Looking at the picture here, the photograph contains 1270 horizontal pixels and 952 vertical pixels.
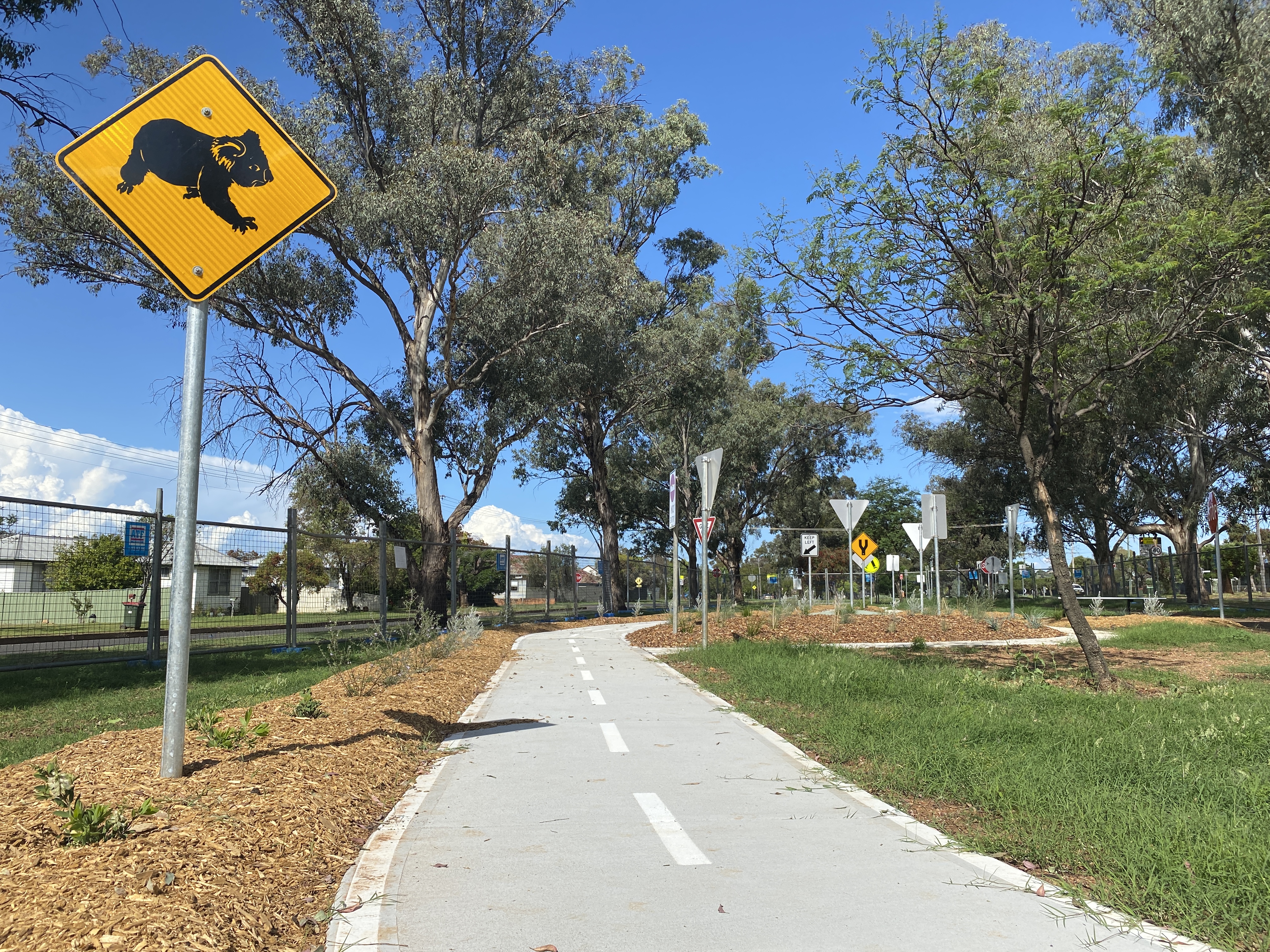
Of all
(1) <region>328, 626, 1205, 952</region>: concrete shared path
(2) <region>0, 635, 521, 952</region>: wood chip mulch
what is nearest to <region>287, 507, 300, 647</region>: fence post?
(2) <region>0, 635, 521, 952</region>: wood chip mulch

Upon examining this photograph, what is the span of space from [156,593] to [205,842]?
30.7ft

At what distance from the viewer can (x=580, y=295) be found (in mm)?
22828

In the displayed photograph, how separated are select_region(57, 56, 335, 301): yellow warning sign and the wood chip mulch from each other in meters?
2.74

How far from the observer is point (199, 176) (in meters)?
5.01

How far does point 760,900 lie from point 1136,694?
7.52 m

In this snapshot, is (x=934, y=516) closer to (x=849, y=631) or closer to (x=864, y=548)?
(x=849, y=631)

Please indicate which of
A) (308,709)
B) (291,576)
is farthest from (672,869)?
(291,576)

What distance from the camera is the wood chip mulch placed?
3.08m

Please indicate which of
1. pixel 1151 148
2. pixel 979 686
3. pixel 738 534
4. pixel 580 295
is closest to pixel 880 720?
pixel 979 686

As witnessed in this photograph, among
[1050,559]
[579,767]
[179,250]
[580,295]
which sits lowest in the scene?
[579,767]

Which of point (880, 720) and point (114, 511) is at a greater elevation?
point (114, 511)

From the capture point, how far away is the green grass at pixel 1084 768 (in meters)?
3.72

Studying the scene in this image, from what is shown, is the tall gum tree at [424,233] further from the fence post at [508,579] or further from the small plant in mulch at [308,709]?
the small plant in mulch at [308,709]

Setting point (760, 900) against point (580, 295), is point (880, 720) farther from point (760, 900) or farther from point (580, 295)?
point (580, 295)
